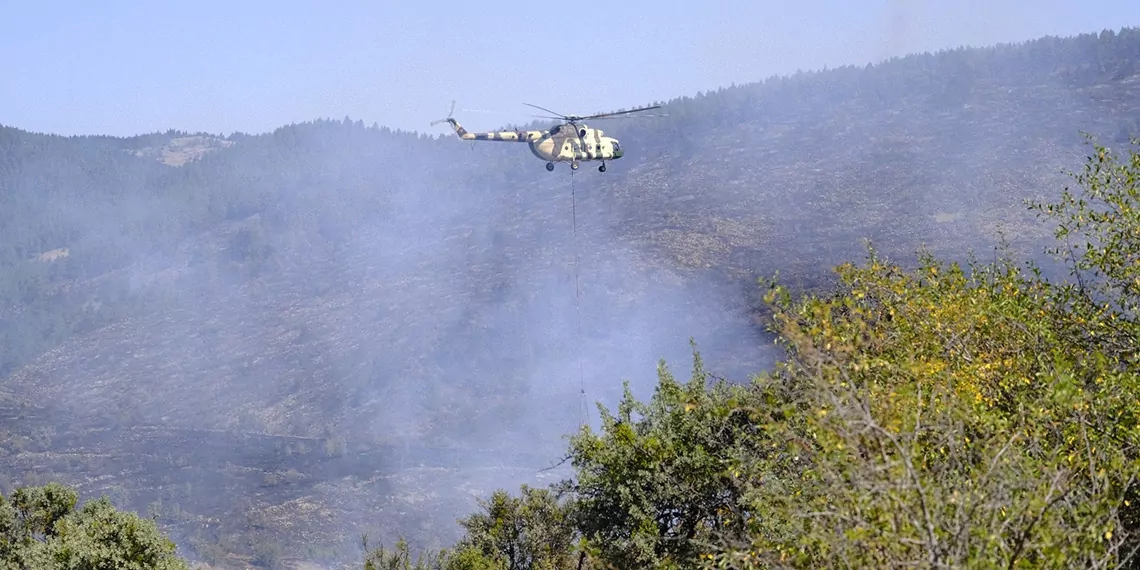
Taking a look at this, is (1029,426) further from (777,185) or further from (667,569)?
(777,185)

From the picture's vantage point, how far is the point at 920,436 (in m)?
14.2

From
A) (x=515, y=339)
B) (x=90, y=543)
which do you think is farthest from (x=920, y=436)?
(x=515, y=339)

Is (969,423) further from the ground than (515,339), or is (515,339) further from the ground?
(969,423)

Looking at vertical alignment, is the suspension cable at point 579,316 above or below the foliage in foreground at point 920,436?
below

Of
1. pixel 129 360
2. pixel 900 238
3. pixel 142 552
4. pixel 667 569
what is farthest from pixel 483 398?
pixel 667 569

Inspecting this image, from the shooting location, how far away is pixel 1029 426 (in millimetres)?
13914

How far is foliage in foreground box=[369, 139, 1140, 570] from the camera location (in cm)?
1000

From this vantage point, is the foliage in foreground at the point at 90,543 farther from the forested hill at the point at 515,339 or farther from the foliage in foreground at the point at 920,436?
the forested hill at the point at 515,339

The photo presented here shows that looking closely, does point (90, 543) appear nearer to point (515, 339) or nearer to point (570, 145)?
point (570, 145)

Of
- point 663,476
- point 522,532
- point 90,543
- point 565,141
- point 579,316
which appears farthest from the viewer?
point 579,316

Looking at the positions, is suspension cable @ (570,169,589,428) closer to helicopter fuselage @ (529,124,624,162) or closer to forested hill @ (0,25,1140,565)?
forested hill @ (0,25,1140,565)

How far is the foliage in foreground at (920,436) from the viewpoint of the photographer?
10000 mm

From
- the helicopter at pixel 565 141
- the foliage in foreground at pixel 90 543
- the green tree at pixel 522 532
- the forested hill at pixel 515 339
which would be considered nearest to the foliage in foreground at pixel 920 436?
the green tree at pixel 522 532

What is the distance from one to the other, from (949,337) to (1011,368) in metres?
1.16
